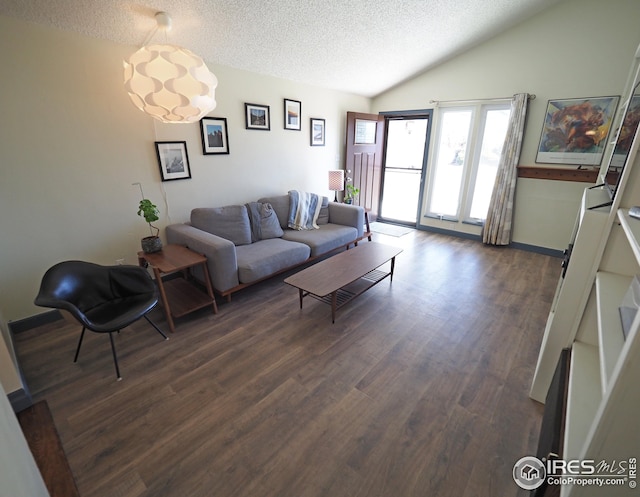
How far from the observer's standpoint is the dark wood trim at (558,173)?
3540mm

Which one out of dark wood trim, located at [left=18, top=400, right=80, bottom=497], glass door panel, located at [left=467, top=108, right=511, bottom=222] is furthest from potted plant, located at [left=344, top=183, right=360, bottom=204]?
dark wood trim, located at [left=18, top=400, right=80, bottom=497]

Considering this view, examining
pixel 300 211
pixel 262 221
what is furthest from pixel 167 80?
pixel 300 211

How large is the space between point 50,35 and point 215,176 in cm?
164

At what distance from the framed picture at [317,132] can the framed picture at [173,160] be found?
78.4 inches

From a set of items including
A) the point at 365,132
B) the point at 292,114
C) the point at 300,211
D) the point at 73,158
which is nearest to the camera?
the point at 73,158

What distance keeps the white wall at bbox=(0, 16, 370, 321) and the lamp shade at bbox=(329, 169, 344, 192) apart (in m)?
1.69

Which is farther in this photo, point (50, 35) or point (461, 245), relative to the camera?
point (461, 245)

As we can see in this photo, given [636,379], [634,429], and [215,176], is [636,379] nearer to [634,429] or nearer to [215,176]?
[634,429]

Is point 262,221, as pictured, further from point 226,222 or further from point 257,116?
point 257,116

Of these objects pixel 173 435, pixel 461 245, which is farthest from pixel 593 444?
pixel 461 245

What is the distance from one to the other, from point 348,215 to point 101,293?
292 centimetres

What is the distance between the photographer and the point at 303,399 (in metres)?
1.76

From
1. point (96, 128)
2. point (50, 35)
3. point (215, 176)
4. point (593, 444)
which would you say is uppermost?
point (50, 35)

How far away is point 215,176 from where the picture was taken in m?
3.38
